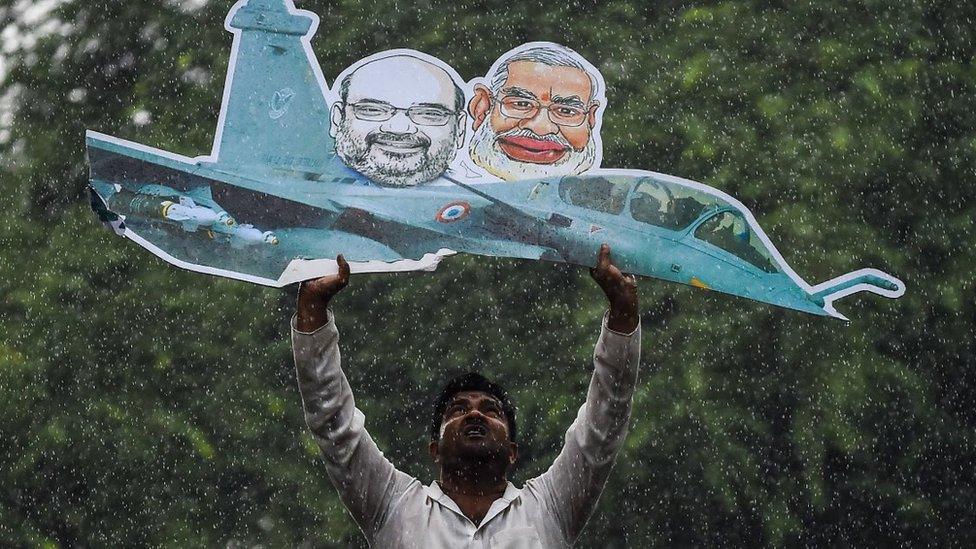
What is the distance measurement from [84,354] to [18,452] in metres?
0.61

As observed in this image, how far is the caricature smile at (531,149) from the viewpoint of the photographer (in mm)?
4141

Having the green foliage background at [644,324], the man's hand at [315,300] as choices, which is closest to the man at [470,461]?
the man's hand at [315,300]

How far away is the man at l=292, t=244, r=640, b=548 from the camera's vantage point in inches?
148

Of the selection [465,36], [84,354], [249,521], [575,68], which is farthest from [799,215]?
[575,68]

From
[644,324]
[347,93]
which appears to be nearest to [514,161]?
[347,93]

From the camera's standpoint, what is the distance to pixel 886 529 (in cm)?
902

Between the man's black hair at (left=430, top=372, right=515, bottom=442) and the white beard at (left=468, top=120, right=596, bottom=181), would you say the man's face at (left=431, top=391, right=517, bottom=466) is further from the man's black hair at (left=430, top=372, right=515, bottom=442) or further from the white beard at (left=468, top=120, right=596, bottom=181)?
the white beard at (left=468, top=120, right=596, bottom=181)

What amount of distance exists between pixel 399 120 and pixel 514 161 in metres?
0.29

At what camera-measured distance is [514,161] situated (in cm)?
412

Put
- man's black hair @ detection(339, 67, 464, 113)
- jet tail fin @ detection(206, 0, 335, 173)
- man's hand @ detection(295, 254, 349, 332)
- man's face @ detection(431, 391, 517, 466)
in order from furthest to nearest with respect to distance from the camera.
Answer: man's black hair @ detection(339, 67, 464, 113) → jet tail fin @ detection(206, 0, 335, 173) → man's face @ detection(431, 391, 517, 466) → man's hand @ detection(295, 254, 349, 332)

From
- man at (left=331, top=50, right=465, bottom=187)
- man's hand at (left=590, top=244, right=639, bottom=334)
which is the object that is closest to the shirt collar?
man's hand at (left=590, top=244, right=639, bottom=334)

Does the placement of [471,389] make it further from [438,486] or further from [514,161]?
[514,161]

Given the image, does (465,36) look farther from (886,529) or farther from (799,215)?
(886,529)

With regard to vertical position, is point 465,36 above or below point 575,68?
below
